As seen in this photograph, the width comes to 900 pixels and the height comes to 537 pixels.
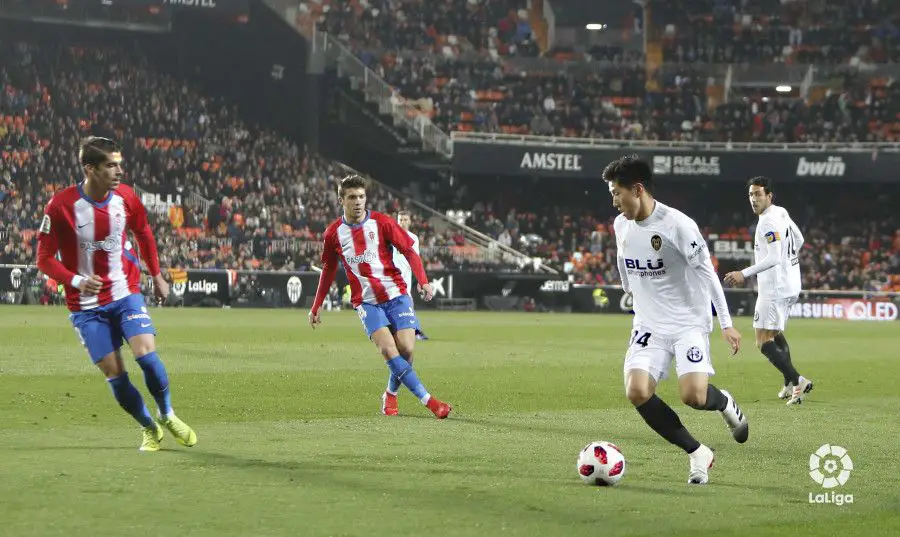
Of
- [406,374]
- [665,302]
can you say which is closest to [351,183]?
[406,374]

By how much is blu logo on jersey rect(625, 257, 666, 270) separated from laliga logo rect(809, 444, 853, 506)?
1.64 meters

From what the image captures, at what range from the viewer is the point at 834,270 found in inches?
1880

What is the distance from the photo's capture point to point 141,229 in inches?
363

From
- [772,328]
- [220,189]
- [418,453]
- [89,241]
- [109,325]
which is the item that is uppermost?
[220,189]

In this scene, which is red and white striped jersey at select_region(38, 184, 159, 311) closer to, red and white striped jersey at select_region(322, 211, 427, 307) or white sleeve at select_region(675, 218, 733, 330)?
red and white striped jersey at select_region(322, 211, 427, 307)

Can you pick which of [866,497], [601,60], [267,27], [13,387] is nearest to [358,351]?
[13,387]

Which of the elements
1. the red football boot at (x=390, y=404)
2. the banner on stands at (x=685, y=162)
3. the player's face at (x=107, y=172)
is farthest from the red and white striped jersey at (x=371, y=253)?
the banner on stands at (x=685, y=162)

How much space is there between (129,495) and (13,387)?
7.41 m

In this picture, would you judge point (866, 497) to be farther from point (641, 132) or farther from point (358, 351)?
point (641, 132)

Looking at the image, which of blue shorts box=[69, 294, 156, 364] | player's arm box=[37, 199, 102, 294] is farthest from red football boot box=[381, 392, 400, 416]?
player's arm box=[37, 199, 102, 294]

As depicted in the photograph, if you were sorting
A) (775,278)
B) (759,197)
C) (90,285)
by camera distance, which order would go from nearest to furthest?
(90,285)
(759,197)
(775,278)

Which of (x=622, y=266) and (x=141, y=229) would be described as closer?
(x=622, y=266)

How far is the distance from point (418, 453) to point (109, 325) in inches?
92.5

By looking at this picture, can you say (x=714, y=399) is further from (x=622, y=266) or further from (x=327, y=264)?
(x=327, y=264)
